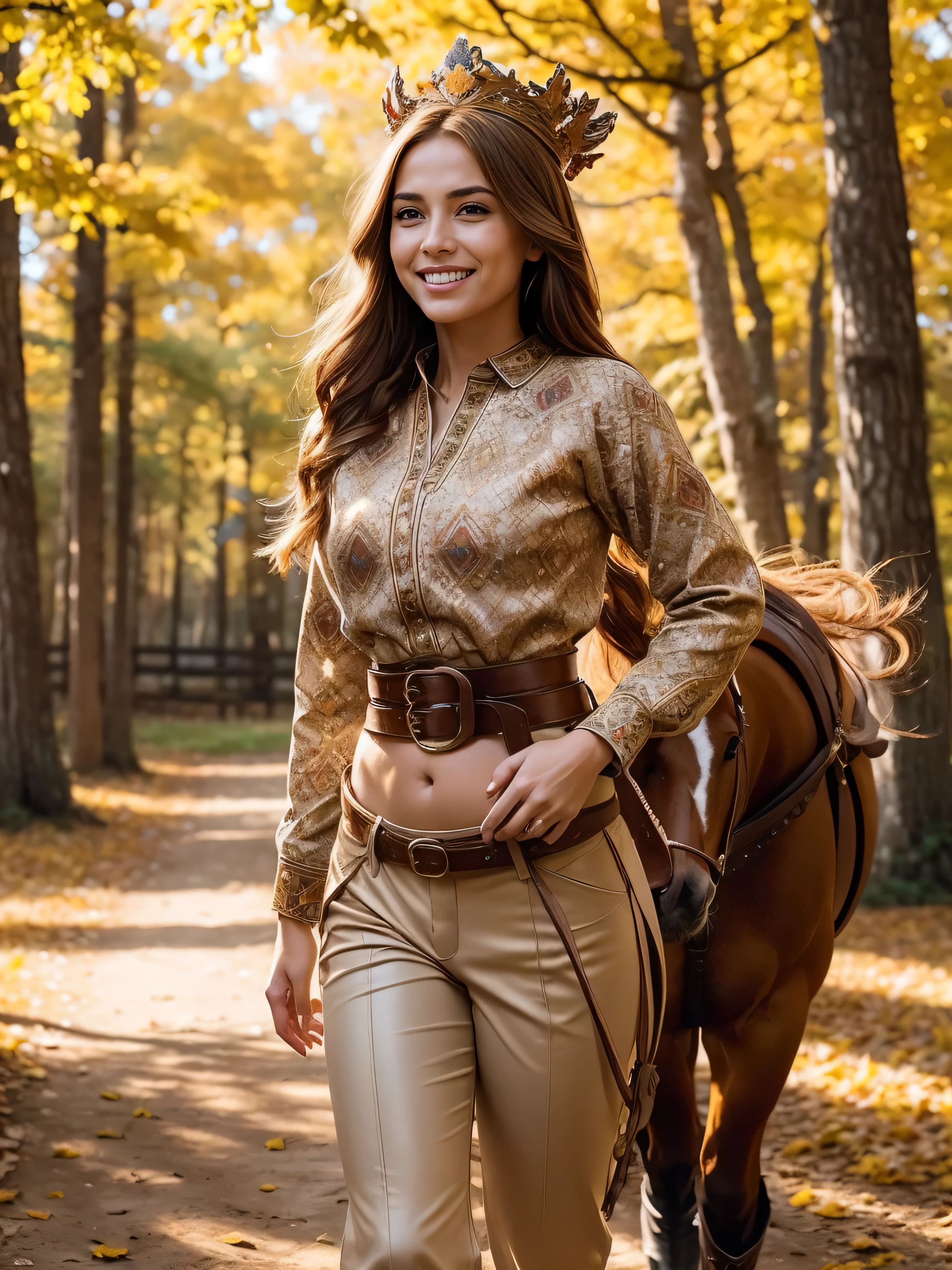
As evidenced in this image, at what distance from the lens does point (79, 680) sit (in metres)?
13.3

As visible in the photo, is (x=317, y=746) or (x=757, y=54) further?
(x=757, y=54)

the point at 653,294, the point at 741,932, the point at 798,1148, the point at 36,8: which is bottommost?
the point at 798,1148

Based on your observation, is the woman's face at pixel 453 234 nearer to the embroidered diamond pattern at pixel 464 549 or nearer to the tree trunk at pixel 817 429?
the embroidered diamond pattern at pixel 464 549

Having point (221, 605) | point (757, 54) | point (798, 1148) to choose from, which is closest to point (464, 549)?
point (798, 1148)

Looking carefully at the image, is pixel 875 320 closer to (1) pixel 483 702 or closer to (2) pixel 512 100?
(2) pixel 512 100

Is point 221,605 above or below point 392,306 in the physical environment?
above

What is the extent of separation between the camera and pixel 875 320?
282 inches

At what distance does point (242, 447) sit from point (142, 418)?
3.25 metres

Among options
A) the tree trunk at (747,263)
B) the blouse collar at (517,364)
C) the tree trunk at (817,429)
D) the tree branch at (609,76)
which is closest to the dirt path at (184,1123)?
the blouse collar at (517,364)

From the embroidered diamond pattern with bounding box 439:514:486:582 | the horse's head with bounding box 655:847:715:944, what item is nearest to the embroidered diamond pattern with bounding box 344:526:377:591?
the embroidered diamond pattern with bounding box 439:514:486:582

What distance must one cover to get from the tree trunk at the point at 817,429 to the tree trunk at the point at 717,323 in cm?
533

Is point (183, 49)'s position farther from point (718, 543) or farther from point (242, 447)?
point (242, 447)

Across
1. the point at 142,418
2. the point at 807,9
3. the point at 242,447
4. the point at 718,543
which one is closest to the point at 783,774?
the point at 718,543

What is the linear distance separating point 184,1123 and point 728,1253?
7.59 feet
